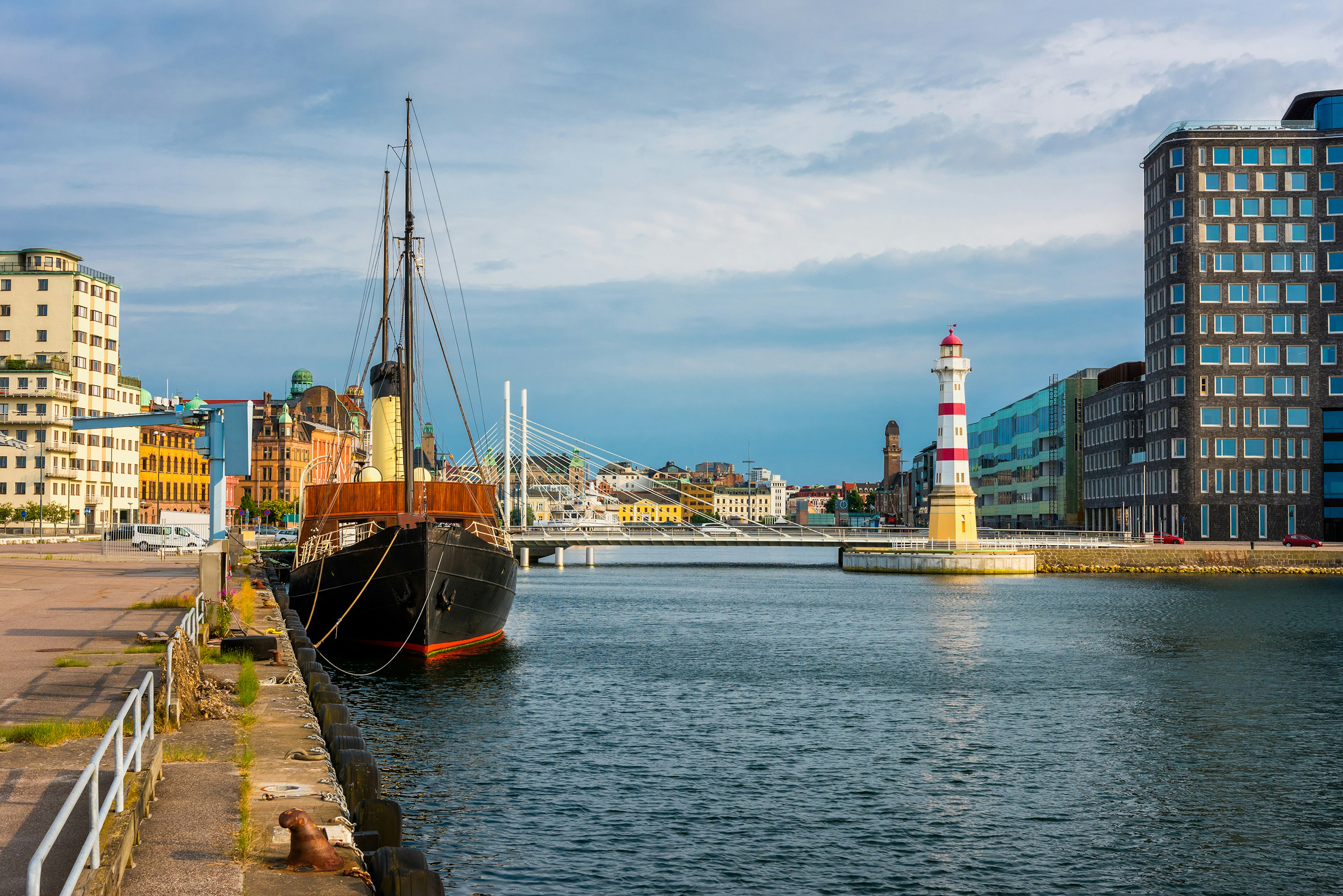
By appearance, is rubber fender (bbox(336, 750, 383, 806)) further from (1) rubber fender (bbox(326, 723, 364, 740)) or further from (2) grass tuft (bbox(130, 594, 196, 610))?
(2) grass tuft (bbox(130, 594, 196, 610))

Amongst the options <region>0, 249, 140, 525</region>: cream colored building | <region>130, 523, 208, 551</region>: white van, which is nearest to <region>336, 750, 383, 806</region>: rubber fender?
<region>130, 523, 208, 551</region>: white van

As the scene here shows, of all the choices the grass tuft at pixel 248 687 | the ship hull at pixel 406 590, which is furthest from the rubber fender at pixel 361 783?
the ship hull at pixel 406 590

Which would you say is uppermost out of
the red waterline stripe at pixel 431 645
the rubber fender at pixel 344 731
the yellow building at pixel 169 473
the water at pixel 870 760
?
the yellow building at pixel 169 473

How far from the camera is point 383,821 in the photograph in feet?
41.3

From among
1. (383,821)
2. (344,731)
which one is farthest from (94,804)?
(344,731)

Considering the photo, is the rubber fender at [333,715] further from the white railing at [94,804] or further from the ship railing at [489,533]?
the ship railing at [489,533]

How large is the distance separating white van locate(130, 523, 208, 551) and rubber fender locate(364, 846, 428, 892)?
60644 millimetres

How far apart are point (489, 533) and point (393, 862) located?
3306cm

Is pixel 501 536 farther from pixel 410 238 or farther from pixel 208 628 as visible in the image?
pixel 208 628

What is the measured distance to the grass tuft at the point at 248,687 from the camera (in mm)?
18781

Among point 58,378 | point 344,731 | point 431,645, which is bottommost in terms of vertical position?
point 431,645

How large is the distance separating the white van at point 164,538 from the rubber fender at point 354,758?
56.0 metres

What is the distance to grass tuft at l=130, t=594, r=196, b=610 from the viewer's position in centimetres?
3209

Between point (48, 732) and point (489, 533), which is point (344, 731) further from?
point (489, 533)
